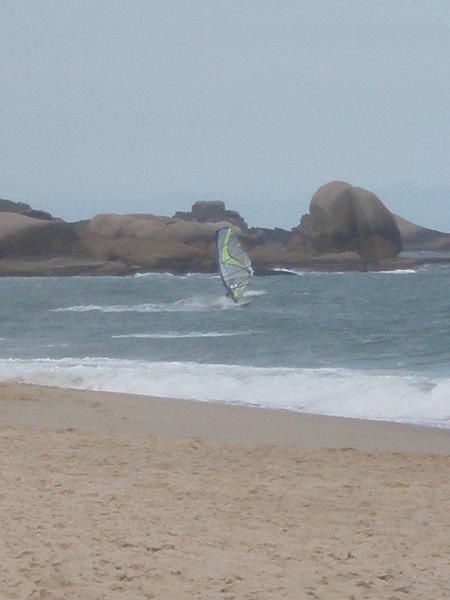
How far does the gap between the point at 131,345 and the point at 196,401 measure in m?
8.59

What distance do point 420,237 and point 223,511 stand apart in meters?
79.7

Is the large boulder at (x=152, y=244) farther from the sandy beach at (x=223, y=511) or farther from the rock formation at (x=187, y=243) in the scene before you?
the sandy beach at (x=223, y=511)

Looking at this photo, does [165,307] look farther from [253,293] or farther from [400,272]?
[400,272]

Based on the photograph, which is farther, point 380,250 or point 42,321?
point 380,250

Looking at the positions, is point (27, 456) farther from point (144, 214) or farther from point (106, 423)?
point (144, 214)

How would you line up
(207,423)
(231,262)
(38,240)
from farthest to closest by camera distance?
(38,240) → (231,262) → (207,423)

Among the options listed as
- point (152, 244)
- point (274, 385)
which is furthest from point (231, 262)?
point (152, 244)

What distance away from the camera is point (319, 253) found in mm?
67000

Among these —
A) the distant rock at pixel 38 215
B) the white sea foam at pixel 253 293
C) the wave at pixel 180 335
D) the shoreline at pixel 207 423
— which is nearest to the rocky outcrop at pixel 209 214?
the distant rock at pixel 38 215

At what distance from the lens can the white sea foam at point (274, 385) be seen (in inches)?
479

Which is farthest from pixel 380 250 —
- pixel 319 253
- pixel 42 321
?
pixel 42 321

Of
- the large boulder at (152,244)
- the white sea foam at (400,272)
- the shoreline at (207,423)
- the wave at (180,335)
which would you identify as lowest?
the shoreline at (207,423)

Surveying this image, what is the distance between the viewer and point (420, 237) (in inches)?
3332

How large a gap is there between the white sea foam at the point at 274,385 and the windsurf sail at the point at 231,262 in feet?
65.6
